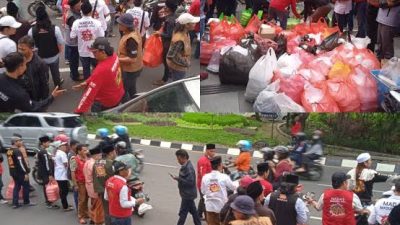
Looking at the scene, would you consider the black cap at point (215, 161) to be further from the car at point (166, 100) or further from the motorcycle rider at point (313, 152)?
the motorcycle rider at point (313, 152)

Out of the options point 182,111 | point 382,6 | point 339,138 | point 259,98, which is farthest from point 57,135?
point 382,6

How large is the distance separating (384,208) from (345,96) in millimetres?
825

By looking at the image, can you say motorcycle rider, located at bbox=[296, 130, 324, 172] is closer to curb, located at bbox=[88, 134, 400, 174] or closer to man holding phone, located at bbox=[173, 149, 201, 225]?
curb, located at bbox=[88, 134, 400, 174]

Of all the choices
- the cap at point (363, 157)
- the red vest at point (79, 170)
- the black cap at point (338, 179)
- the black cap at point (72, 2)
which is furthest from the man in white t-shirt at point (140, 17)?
the black cap at point (338, 179)

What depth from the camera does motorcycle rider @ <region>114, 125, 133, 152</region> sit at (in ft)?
16.2

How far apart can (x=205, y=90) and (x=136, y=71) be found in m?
0.53

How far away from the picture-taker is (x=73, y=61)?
4930mm

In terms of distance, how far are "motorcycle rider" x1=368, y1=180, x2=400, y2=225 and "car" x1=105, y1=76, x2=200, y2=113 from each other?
1.39 m

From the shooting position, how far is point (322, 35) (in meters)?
5.43

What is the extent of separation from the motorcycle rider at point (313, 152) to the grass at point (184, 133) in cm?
47

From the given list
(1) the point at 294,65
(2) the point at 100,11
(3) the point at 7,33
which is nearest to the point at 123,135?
(2) the point at 100,11

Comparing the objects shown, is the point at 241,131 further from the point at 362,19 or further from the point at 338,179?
the point at 362,19

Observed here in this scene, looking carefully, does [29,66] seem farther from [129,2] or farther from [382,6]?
[382,6]

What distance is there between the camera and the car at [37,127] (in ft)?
14.1
